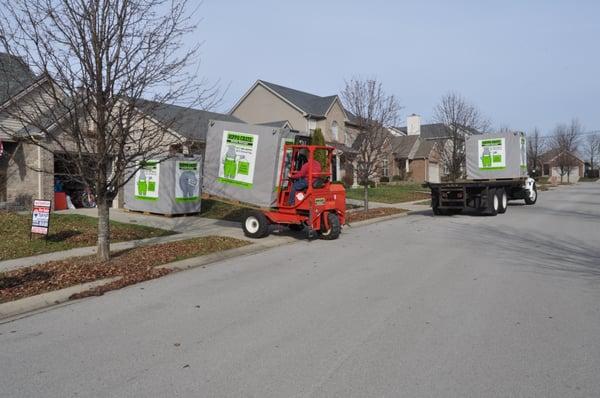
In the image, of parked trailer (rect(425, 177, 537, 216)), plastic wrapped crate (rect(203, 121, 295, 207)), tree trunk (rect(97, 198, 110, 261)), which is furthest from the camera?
parked trailer (rect(425, 177, 537, 216))

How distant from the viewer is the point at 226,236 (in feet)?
42.9

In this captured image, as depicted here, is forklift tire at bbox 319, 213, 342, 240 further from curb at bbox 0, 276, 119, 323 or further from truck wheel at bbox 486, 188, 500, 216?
truck wheel at bbox 486, 188, 500, 216

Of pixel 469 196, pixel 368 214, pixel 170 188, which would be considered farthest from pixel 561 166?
pixel 170 188

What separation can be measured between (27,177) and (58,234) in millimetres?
7321

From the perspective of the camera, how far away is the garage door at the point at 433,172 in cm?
5258

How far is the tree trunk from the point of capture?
912 centimetres

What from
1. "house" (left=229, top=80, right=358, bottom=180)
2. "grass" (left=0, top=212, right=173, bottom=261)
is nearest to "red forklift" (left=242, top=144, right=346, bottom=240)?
"grass" (left=0, top=212, right=173, bottom=261)

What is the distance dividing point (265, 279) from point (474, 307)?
3423mm

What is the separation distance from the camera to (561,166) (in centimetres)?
7244

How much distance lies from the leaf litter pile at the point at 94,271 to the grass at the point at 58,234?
157cm

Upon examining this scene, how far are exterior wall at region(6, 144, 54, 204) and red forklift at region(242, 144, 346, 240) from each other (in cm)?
939

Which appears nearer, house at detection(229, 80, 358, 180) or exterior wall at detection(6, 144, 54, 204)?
exterior wall at detection(6, 144, 54, 204)

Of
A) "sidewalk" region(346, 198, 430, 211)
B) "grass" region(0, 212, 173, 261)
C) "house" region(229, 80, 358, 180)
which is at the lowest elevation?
"grass" region(0, 212, 173, 261)

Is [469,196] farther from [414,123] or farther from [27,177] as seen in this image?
[414,123]
